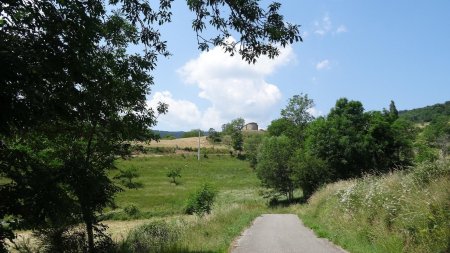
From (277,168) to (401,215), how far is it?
157 feet

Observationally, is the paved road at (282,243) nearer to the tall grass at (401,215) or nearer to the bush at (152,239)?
the tall grass at (401,215)

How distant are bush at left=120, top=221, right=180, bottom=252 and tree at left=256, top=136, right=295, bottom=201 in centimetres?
3673

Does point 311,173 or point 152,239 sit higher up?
point 311,173

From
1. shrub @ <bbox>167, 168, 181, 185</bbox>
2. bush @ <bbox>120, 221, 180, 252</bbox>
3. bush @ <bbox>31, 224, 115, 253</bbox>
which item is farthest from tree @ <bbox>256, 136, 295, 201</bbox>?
bush @ <bbox>31, 224, 115, 253</bbox>

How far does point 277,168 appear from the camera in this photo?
194 ft

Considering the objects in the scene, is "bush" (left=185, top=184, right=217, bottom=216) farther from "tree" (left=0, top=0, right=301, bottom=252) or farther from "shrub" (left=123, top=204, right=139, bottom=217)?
"tree" (left=0, top=0, right=301, bottom=252)

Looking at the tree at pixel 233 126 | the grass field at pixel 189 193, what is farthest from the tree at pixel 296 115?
the tree at pixel 233 126

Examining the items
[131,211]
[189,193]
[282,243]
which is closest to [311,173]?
[189,193]

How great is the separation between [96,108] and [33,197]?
7.81ft

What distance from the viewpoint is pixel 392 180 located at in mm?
14891

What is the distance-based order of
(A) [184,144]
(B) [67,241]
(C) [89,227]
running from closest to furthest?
(C) [89,227]
(B) [67,241]
(A) [184,144]

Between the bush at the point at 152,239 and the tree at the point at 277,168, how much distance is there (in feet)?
121

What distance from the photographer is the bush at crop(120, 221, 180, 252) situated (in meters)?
15.8

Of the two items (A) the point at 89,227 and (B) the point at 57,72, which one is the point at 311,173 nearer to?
(A) the point at 89,227
